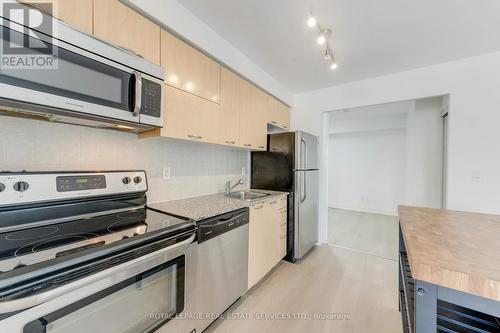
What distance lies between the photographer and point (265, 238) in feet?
7.27

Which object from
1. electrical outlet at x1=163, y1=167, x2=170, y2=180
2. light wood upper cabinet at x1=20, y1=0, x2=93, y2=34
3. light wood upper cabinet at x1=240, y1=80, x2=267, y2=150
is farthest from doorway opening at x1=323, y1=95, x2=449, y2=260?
light wood upper cabinet at x1=20, y1=0, x2=93, y2=34

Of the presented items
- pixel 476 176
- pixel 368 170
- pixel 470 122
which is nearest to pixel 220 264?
pixel 476 176

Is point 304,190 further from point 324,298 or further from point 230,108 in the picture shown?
point 230,108

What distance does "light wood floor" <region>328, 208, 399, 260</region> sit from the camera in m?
3.23

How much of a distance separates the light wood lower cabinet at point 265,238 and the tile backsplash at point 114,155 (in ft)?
2.14

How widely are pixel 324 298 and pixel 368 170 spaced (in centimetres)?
437

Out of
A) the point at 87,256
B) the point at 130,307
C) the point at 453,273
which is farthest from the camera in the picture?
the point at 130,307

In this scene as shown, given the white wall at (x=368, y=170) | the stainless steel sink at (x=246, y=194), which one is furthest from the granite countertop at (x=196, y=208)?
the white wall at (x=368, y=170)

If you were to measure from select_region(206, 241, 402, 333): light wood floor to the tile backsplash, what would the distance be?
120 centimetres

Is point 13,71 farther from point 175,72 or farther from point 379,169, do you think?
point 379,169

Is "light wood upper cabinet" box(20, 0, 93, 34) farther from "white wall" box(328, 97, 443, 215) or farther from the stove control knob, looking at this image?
"white wall" box(328, 97, 443, 215)

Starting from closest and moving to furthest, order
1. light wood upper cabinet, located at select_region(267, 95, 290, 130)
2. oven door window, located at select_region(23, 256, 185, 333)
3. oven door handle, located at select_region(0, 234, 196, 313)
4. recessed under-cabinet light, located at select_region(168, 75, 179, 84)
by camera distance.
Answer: oven door handle, located at select_region(0, 234, 196, 313) < oven door window, located at select_region(23, 256, 185, 333) < recessed under-cabinet light, located at select_region(168, 75, 179, 84) < light wood upper cabinet, located at select_region(267, 95, 290, 130)

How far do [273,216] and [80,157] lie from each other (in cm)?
183

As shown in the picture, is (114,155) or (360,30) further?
(360,30)
